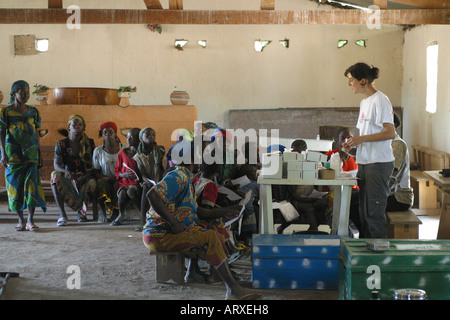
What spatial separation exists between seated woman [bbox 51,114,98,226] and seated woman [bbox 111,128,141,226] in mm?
433

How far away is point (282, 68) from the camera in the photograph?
1190 cm

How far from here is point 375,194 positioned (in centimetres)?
456

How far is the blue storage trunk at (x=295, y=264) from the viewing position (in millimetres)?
4188

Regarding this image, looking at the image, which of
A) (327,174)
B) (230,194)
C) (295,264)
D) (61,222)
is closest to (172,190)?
(230,194)

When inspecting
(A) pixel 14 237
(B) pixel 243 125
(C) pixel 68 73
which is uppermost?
(C) pixel 68 73

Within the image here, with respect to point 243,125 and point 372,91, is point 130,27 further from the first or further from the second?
point 372,91

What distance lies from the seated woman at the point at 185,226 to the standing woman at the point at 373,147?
1.19 m

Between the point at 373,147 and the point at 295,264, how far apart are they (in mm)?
1149

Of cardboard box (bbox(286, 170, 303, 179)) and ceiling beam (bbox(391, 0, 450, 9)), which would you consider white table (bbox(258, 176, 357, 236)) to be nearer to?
cardboard box (bbox(286, 170, 303, 179))

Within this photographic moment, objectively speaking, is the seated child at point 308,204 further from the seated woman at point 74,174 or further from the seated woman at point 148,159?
the seated woman at point 74,174

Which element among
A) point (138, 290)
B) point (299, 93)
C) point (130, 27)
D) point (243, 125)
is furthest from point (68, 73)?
point (138, 290)

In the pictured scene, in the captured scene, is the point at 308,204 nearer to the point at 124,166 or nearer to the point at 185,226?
the point at 185,226

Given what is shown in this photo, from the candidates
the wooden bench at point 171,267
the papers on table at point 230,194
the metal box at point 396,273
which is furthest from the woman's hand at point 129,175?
the metal box at point 396,273

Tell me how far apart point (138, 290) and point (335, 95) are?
27.9 feet
